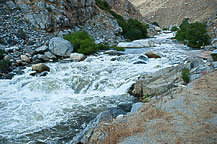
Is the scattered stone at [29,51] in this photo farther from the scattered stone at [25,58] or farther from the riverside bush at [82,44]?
the riverside bush at [82,44]

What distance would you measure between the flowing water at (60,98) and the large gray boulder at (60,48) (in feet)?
8.57

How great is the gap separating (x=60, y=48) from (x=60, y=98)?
810 centimetres

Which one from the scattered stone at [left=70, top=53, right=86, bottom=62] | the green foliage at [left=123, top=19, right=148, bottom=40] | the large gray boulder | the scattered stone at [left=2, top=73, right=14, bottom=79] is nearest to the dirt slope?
the green foliage at [left=123, top=19, right=148, bottom=40]

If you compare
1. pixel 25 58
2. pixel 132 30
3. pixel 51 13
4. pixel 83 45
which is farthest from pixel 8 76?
pixel 132 30

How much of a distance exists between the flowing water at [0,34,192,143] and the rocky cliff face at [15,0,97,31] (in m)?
9.05

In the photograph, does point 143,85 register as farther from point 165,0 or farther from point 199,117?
point 165,0

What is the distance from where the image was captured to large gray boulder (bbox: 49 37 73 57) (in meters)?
15.0

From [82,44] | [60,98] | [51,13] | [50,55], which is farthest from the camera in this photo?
[51,13]

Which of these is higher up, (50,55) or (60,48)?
(60,48)

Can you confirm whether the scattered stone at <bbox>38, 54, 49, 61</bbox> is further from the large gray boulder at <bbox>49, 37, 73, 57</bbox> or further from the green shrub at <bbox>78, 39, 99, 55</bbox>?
the green shrub at <bbox>78, 39, 99, 55</bbox>

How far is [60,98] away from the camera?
8.04 meters

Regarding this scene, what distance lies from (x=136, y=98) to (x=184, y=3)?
8555cm

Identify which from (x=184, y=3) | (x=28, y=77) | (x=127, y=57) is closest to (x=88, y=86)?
(x=28, y=77)

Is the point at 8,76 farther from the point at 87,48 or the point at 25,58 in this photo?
the point at 87,48
